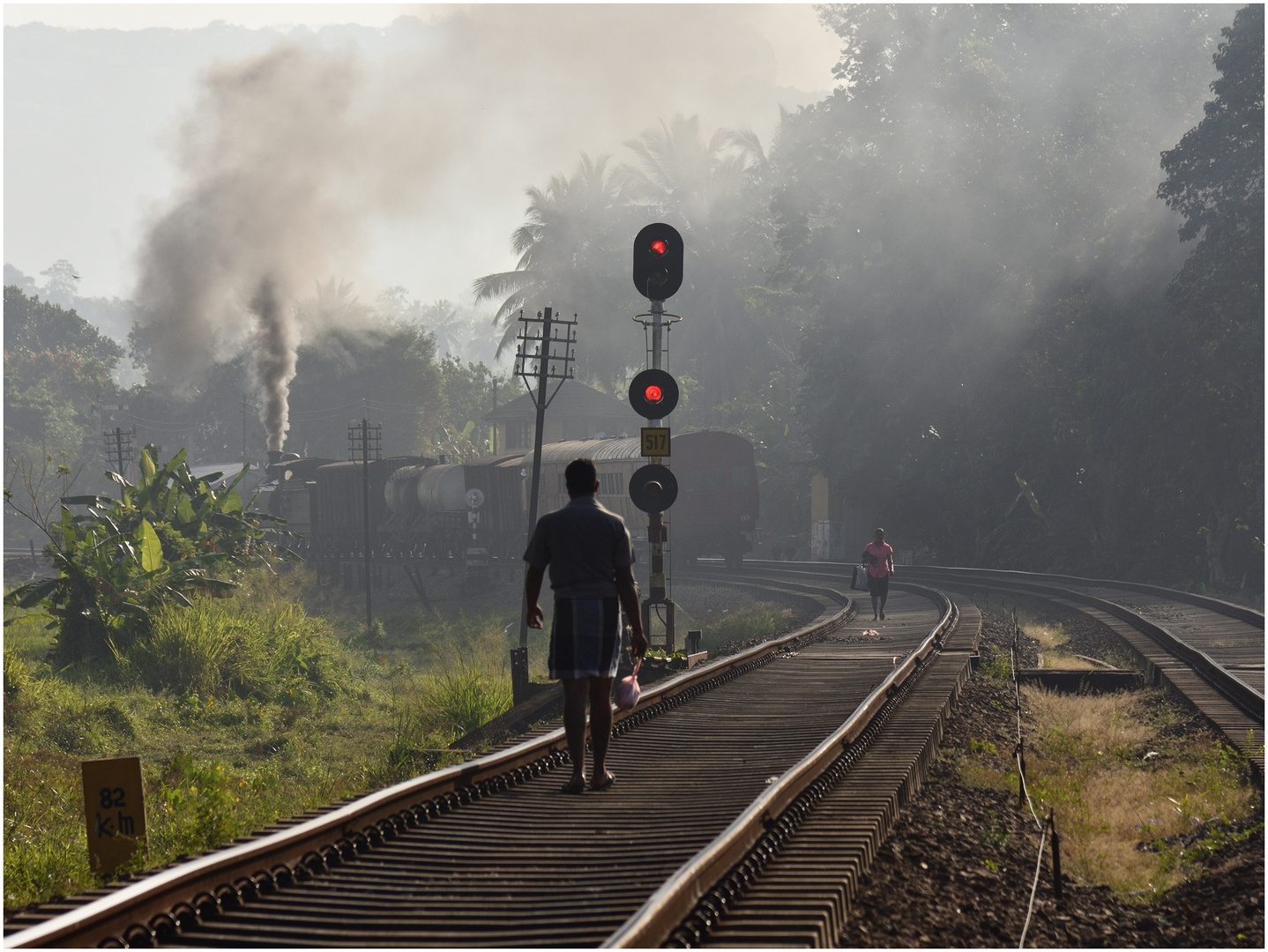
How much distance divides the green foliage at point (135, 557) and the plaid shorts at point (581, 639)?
1351cm

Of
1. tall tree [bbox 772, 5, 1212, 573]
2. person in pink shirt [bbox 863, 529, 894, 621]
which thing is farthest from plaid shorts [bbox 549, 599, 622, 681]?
tall tree [bbox 772, 5, 1212, 573]

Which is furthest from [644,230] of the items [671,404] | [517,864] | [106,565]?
[106,565]

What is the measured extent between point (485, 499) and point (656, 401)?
2679cm

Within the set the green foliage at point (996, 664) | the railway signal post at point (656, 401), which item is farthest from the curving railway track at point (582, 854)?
the green foliage at point (996, 664)

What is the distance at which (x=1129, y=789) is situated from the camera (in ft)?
27.7

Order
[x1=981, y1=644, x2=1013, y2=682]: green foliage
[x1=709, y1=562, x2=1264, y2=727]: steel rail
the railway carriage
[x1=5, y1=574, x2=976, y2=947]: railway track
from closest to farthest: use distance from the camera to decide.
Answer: [x1=5, y1=574, x2=976, y2=947]: railway track < [x1=709, y1=562, x2=1264, y2=727]: steel rail < [x1=981, y1=644, x2=1013, y2=682]: green foliage < the railway carriage

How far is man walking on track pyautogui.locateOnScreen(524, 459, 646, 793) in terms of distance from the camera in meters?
6.21

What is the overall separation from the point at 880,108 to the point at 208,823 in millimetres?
40116

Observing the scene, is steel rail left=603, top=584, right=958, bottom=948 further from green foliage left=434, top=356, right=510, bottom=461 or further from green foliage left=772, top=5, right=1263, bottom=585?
green foliage left=434, top=356, right=510, bottom=461

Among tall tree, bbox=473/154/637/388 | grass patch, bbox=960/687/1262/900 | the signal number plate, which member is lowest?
grass patch, bbox=960/687/1262/900

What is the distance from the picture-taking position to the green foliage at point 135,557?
19.4m

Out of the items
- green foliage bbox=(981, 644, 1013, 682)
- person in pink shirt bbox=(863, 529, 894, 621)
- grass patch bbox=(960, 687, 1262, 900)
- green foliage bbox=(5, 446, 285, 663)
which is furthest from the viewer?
green foliage bbox=(5, 446, 285, 663)

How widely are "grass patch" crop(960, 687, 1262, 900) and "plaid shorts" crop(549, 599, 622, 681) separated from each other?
A: 2662 millimetres

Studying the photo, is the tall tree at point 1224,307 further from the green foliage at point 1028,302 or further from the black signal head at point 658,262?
the black signal head at point 658,262
